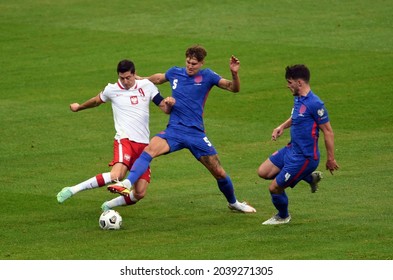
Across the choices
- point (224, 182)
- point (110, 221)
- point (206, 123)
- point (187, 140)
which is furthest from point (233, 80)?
point (206, 123)

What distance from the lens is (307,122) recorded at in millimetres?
16656

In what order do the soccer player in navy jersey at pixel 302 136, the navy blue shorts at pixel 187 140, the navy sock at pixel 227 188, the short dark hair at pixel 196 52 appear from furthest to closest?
1. the navy sock at pixel 227 188
2. the navy blue shorts at pixel 187 140
3. the short dark hair at pixel 196 52
4. the soccer player in navy jersey at pixel 302 136

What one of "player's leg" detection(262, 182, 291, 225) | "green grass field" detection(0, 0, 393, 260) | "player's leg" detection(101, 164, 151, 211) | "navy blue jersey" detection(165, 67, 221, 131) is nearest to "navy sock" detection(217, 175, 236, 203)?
"green grass field" detection(0, 0, 393, 260)

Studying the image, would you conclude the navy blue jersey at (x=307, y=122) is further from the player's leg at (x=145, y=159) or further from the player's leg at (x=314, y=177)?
the player's leg at (x=145, y=159)

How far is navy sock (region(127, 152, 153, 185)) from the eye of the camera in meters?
17.1

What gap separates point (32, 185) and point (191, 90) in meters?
4.33

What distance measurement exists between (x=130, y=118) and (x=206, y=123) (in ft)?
27.3

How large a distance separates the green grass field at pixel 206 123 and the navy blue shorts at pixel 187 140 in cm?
109

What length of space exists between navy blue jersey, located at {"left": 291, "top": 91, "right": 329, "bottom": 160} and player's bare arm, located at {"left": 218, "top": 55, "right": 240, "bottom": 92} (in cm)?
107

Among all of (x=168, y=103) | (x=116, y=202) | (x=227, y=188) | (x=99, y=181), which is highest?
(x=168, y=103)

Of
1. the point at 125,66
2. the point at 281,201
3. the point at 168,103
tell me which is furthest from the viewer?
the point at 168,103

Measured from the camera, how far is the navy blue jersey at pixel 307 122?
16531 millimetres

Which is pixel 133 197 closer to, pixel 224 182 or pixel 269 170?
pixel 224 182

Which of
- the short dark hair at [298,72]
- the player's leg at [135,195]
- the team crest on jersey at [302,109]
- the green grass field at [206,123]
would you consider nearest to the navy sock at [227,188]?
the green grass field at [206,123]
